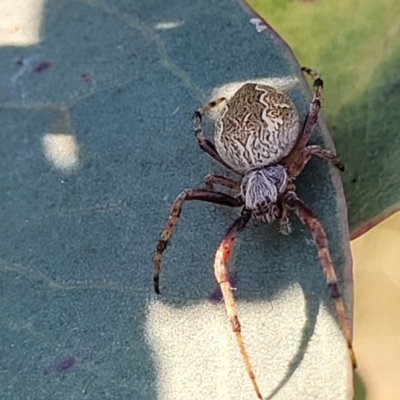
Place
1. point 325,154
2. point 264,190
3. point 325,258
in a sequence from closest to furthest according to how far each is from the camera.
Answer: point 325,258
point 325,154
point 264,190

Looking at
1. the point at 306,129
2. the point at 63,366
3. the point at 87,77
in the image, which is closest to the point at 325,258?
the point at 306,129

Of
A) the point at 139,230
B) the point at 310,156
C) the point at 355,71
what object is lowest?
the point at 139,230

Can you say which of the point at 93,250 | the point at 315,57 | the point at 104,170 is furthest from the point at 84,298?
the point at 315,57

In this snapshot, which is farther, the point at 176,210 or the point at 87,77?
the point at 87,77

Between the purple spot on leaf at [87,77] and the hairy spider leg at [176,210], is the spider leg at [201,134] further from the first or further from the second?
the purple spot on leaf at [87,77]

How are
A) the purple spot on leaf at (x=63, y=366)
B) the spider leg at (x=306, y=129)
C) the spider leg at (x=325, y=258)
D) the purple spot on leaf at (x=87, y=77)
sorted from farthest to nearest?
the purple spot on leaf at (x=87, y=77) → the spider leg at (x=306, y=129) → the purple spot on leaf at (x=63, y=366) → the spider leg at (x=325, y=258)

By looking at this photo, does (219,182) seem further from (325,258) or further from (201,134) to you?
(325,258)

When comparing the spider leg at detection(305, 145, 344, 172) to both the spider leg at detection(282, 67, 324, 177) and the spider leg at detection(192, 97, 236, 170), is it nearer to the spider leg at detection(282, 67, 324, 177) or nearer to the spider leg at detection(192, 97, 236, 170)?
the spider leg at detection(282, 67, 324, 177)

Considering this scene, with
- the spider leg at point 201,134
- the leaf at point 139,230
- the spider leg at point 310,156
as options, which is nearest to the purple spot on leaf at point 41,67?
the leaf at point 139,230
